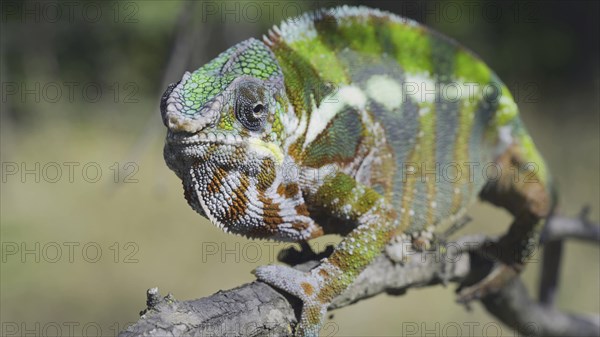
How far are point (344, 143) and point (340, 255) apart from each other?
537 mm

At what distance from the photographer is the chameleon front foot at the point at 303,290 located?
267cm

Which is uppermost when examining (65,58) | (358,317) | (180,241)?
(65,58)

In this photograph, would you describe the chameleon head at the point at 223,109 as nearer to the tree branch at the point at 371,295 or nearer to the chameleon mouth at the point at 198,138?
the chameleon mouth at the point at 198,138

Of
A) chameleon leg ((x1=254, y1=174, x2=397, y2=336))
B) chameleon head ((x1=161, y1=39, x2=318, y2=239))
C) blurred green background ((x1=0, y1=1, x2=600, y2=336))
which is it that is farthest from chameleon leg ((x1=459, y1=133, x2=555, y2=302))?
blurred green background ((x1=0, y1=1, x2=600, y2=336))

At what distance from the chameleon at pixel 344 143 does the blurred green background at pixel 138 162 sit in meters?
2.66

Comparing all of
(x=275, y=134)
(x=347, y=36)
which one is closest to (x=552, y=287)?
(x=347, y=36)

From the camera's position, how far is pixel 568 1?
48.3 feet

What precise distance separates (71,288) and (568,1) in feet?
39.5

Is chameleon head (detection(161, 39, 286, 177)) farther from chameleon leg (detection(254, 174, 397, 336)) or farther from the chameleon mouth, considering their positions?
chameleon leg (detection(254, 174, 397, 336))

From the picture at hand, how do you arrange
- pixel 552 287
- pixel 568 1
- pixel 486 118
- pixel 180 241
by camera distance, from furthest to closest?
pixel 568 1 → pixel 180 241 → pixel 552 287 → pixel 486 118

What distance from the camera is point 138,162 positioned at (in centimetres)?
589

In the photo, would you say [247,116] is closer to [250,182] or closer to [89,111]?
[250,182]

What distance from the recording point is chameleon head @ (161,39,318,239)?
241 centimetres

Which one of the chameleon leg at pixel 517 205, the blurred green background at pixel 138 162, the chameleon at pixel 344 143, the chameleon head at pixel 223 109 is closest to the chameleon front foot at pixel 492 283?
the chameleon leg at pixel 517 205
